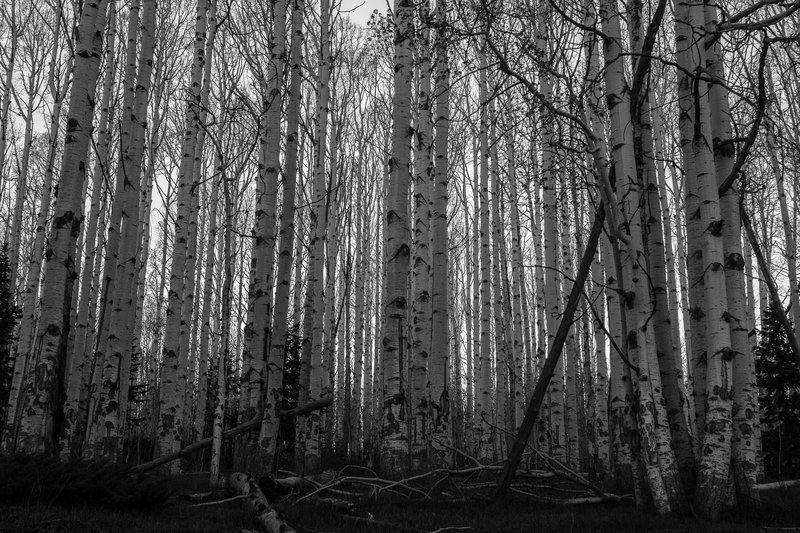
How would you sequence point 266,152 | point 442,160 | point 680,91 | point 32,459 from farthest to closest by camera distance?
point 442,160
point 266,152
point 680,91
point 32,459

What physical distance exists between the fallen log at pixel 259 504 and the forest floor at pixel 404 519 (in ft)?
0.29

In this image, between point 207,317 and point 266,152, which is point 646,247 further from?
point 207,317

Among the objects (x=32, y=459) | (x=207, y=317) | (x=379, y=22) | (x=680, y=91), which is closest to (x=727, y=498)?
(x=680, y=91)

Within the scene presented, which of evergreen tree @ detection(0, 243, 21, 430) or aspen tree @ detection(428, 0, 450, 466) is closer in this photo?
aspen tree @ detection(428, 0, 450, 466)

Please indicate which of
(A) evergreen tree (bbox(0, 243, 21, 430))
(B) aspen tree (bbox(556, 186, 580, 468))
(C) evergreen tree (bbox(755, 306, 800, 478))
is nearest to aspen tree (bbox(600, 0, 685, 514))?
(B) aspen tree (bbox(556, 186, 580, 468))

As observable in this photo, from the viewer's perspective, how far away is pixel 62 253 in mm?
4883

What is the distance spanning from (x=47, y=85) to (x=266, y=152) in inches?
552

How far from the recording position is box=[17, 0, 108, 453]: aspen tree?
15.1 feet

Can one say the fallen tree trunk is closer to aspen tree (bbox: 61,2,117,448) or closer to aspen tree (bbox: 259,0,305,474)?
aspen tree (bbox: 259,0,305,474)

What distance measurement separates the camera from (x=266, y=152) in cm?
724

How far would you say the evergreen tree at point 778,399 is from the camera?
1345cm

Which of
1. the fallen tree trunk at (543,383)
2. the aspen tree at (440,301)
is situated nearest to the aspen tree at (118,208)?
the aspen tree at (440,301)

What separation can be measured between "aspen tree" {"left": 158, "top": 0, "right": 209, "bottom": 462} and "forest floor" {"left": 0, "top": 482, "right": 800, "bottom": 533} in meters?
4.22

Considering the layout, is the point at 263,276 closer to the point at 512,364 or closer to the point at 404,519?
the point at 404,519
